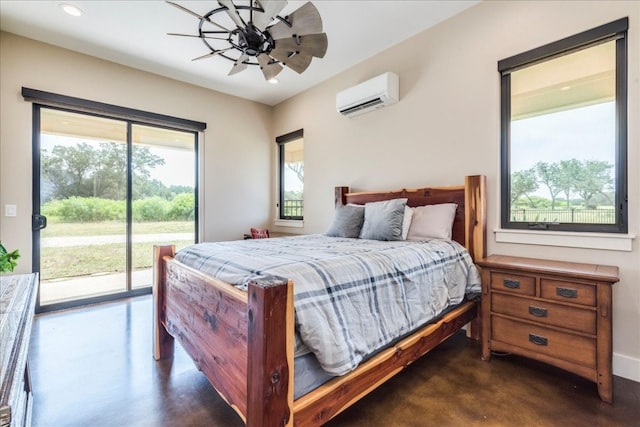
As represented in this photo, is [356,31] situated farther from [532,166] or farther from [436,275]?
[436,275]

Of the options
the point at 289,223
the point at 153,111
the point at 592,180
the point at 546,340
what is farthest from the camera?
the point at 289,223

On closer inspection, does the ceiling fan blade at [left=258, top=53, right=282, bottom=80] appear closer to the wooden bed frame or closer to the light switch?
the wooden bed frame

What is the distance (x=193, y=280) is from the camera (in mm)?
1672

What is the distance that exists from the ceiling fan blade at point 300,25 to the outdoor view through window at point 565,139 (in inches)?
69.1

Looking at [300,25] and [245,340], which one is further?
[300,25]

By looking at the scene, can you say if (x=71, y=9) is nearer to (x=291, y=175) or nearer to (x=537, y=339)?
(x=291, y=175)

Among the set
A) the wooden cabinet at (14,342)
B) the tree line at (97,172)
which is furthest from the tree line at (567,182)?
the tree line at (97,172)

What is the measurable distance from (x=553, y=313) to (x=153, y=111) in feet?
15.1

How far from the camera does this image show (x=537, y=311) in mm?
1922

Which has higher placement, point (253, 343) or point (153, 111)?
point (153, 111)

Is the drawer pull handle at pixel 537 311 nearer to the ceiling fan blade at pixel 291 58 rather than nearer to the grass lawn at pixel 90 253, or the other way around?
the ceiling fan blade at pixel 291 58

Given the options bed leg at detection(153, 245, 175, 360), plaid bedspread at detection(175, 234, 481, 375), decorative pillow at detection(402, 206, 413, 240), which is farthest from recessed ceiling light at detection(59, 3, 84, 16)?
decorative pillow at detection(402, 206, 413, 240)

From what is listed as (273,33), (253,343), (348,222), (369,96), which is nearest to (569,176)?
(348,222)

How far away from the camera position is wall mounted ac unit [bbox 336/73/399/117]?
10.3ft
